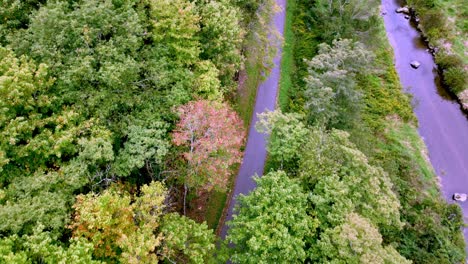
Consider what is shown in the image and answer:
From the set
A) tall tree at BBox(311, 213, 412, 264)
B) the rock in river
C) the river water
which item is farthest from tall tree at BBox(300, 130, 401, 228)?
the rock in river

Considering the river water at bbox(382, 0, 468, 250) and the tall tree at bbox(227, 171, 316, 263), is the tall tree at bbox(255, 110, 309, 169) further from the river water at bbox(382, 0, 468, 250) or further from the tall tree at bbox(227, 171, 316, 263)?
the river water at bbox(382, 0, 468, 250)

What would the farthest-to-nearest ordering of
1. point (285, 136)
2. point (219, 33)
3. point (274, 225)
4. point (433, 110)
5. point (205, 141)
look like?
point (433, 110)
point (219, 33)
point (285, 136)
point (205, 141)
point (274, 225)

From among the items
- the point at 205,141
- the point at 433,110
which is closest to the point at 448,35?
the point at 433,110

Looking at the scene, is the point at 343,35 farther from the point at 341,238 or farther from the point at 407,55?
the point at 341,238

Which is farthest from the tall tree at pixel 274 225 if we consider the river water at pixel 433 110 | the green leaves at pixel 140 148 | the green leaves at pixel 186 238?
the river water at pixel 433 110

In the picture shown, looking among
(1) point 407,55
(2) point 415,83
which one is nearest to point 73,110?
(2) point 415,83

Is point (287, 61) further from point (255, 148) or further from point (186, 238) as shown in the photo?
point (186, 238)
